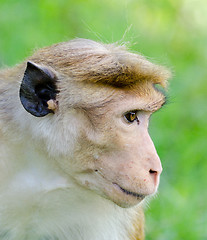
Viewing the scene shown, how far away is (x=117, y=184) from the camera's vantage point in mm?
3789

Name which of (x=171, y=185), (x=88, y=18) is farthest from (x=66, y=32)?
(x=171, y=185)

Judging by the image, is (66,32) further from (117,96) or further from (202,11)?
(117,96)

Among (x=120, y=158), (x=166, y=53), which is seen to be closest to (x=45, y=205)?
(x=120, y=158)

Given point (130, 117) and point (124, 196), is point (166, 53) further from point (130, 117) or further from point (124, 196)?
point (124, 196)

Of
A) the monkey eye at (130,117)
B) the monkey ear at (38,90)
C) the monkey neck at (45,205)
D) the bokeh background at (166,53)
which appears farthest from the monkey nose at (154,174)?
the bokeh background at (166,53)

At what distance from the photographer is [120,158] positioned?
3744 mm

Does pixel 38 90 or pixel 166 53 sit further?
pixel 166 53

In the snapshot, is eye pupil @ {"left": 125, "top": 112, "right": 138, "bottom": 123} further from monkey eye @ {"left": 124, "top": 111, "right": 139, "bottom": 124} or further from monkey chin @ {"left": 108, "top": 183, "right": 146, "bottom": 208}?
monkey chin @ {"left": 108, "top": 183, "right": 146, "bottom": 208}

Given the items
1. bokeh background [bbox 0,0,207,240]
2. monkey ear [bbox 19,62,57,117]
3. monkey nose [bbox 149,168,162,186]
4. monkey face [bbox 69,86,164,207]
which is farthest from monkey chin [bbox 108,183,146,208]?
bokeh background [bbox 0,0,207,240]

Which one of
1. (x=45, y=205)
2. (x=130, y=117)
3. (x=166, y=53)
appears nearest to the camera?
(x=130, y=117)

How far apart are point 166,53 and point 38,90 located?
14.1 ft

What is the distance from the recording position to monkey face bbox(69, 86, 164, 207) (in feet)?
12.2

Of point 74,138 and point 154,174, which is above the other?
point 74,138

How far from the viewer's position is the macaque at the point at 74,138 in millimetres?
3777
